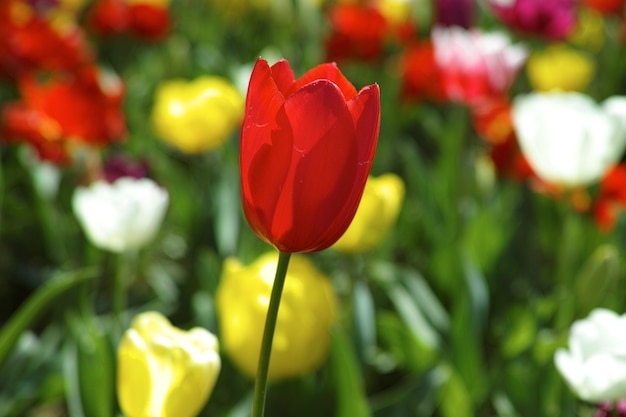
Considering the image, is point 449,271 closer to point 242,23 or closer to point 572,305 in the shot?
point 572,305

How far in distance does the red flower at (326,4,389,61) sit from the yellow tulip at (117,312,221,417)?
145 centimetres

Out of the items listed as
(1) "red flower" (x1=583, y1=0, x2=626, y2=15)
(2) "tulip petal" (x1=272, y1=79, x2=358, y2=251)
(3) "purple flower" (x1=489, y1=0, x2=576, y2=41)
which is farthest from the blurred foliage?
(1) "red flower" (x1=583, y1=0, x2=626, y2=15)

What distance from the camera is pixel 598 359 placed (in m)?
0.66

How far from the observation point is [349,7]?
2.11 metres

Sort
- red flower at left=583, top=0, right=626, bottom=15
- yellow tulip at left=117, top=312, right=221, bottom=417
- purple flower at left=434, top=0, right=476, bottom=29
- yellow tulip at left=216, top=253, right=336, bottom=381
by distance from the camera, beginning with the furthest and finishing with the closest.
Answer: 1. red flower at left=583, top=0, right=626, bottom=15
2. purple flower at left=434, top=0, right=476, bottom=29
3. yellow tulip at left=216, top=253, right=336, bottom=381
4. yellow tulip at left=117, top=312, right=221, bottom=417

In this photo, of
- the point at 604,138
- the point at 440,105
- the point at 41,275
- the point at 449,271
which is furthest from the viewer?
the point at 440,105

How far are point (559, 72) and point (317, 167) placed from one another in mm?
1952

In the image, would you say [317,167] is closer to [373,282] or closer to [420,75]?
[373,282]

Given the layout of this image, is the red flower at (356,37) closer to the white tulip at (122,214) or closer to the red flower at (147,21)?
the red flower at (147,21)

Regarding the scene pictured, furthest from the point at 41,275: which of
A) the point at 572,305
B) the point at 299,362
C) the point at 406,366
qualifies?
the point at 572,305

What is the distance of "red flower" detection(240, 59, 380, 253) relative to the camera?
0.47 m

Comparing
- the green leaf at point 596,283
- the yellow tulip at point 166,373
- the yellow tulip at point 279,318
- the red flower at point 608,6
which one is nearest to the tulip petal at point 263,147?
the yellow tulip at point 166,373

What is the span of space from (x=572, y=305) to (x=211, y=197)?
70cm

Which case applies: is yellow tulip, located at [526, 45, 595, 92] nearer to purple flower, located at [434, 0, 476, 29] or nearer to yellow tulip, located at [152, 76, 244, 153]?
purple flower, located at [434, 0, 476, 29]
